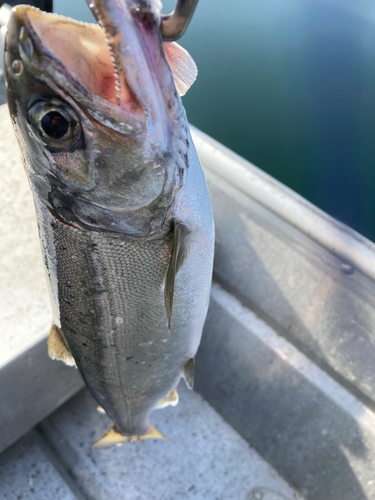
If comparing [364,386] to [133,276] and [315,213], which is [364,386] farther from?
[133,276]

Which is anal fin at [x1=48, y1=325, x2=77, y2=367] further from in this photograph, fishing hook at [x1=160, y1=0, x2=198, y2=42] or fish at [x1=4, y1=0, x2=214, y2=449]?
fishing hook at [x1=160, y1=0, x2=198, y2=42]

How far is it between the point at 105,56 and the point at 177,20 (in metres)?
0.14

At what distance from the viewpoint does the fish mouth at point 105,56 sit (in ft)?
1.57

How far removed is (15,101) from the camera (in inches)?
21.5

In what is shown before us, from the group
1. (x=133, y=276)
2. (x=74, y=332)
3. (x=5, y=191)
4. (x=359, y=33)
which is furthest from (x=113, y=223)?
(x=359, y=33)

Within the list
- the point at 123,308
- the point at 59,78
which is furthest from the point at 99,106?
the point at 123,308

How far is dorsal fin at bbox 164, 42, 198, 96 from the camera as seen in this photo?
588mm

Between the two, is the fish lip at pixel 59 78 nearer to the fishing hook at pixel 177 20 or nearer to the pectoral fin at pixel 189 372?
the fishing hook at pixel 177 20

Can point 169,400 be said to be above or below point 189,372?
below

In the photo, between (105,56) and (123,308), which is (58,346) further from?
(105,56)

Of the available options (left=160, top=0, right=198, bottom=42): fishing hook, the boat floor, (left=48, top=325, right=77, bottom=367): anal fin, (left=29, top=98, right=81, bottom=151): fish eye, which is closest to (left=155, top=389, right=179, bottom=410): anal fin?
(left=48, top=325, right=77, bottom=367): anal fin

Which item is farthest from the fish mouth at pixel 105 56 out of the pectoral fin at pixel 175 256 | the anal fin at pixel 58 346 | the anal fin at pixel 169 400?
the anal fin at pixel 169 400

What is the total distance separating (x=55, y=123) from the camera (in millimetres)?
547

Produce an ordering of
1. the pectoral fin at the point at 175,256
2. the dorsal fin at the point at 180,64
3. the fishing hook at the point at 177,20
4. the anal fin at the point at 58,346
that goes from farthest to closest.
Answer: the anal fin at the point at 58,346
the pectoral fin at the point at 175,256
the dorsal fin at the point at 180,64
the fishing hook at the point at 177,20
